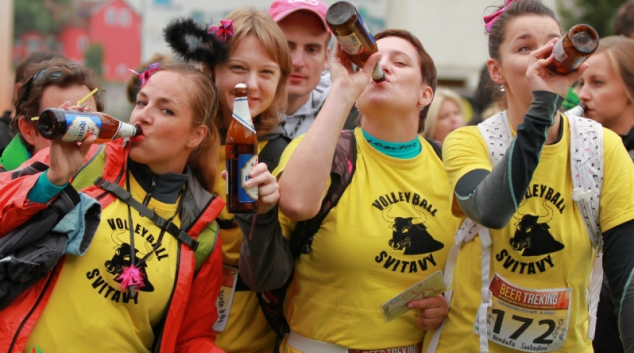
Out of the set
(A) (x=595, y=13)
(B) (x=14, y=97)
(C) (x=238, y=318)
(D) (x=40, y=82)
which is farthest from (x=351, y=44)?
(A) (x=595, y=13)

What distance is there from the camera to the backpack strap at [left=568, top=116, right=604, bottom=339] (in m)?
2.64

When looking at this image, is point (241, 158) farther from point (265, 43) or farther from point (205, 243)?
point (265, 43)

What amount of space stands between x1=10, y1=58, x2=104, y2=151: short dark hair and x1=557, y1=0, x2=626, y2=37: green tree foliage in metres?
14.9

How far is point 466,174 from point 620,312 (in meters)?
0.75

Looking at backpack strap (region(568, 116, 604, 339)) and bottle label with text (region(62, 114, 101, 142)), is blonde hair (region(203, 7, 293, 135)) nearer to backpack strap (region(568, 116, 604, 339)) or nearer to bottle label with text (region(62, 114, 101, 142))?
bottle label with text (region(62, 114, 101, 142))

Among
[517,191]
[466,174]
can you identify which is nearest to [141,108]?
[466,174]

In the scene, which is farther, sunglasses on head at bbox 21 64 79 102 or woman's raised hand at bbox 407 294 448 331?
sunglasses on head at bbox 21 64 79 102

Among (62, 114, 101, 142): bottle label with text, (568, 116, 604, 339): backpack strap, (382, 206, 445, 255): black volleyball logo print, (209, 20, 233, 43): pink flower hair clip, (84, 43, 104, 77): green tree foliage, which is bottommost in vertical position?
(84, 43, 104, 77): green tree foliage

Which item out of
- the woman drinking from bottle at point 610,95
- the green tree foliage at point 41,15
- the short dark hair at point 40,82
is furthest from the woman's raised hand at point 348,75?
the green tree foliage at point 41,15

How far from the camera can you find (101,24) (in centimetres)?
1969

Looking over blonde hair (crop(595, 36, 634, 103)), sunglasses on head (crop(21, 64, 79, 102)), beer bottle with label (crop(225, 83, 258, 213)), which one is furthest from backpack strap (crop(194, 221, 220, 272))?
blonde hair (crop(595, 36, 634, 103))

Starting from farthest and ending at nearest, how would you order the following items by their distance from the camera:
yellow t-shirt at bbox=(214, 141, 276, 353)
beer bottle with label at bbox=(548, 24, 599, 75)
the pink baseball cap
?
the pink baseball cap → yellow t-shirt at bbox=(214, 141, 276, 353) → beer bottle with label at bbox=(548, 24, 599, 75)

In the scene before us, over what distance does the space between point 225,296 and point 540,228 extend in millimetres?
1442

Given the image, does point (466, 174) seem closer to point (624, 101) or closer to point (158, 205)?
point (158, 205)
